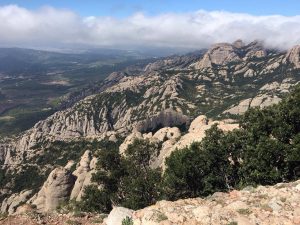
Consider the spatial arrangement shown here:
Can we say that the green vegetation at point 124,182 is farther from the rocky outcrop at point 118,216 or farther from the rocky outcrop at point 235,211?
the rocky outcrop at point 235,211

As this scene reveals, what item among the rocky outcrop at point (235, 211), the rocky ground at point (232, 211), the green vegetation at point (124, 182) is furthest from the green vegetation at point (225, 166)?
the rocky outcrop at point (235, 211)

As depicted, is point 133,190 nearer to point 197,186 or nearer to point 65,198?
point 197,186

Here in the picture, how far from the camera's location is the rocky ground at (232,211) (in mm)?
38250

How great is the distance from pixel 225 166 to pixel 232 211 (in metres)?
37.2

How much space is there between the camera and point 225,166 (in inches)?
3024

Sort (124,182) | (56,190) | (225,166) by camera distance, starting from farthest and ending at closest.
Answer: (56,190), (124,182), (225,166)

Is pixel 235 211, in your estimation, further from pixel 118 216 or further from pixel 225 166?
pixel 225 166

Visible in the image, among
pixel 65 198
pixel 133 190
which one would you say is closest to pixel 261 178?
pixel 133 190

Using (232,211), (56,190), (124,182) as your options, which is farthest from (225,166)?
(56,190)

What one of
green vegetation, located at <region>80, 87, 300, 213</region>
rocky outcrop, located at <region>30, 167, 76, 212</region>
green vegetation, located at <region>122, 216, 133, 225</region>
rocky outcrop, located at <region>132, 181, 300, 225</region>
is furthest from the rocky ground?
rocky outcrop, located at <region>30, 167, 76, 212</region>

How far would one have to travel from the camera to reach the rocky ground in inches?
1506

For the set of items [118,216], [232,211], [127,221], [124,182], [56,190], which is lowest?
[56,190]

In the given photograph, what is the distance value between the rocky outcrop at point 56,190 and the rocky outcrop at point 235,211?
116178mm

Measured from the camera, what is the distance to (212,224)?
38.1m
